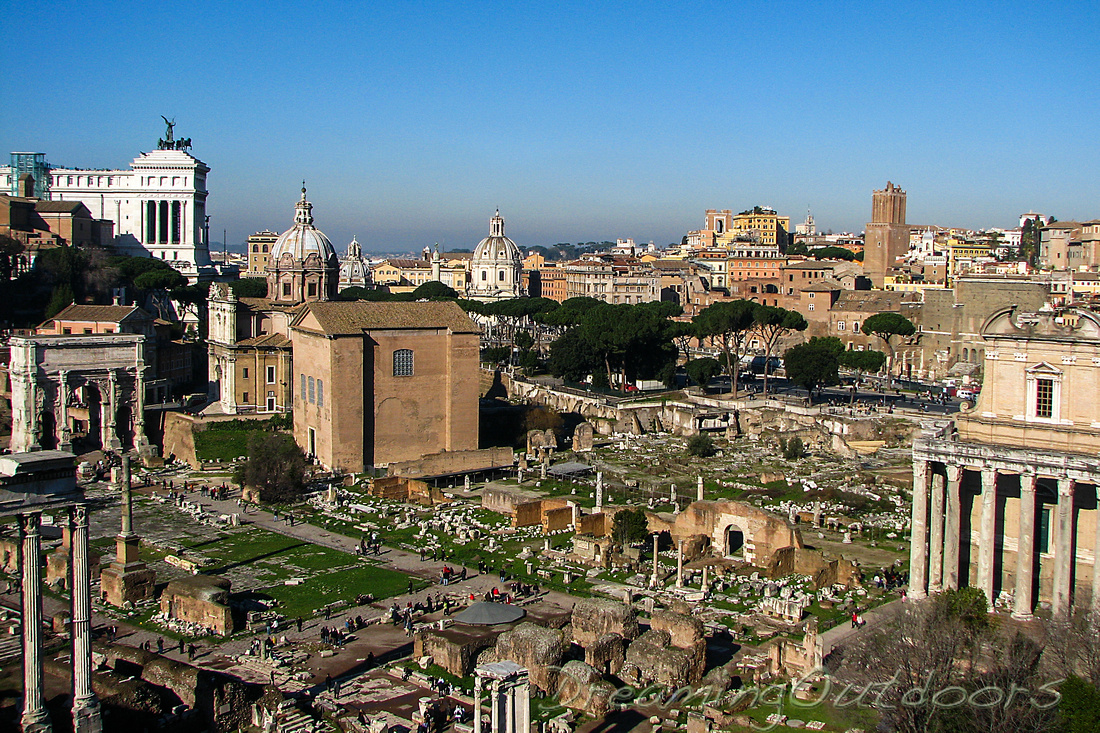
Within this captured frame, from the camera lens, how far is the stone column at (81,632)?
17562mm

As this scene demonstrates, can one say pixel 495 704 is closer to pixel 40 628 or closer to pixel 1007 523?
pixel 40 628

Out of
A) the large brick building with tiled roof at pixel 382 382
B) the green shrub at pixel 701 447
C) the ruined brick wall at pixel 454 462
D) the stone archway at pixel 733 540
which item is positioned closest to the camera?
the stone archway at pixel 733 540

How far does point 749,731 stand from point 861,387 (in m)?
50.9

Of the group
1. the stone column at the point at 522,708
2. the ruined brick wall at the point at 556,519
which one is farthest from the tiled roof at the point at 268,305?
the stone column at the point at 522,708

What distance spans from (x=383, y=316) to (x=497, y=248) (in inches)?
3007

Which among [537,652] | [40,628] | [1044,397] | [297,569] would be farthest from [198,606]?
[1044,397]

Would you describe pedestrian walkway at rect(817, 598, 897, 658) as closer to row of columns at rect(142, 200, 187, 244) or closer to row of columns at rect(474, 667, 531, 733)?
row of columns at rect(474, 667, 531, 733)

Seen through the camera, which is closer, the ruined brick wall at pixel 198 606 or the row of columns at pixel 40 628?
the row of columns at pixel 40 628

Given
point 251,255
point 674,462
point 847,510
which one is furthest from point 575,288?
point 847,510

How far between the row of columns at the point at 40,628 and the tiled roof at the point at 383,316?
88.5ft

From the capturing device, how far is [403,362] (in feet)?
153

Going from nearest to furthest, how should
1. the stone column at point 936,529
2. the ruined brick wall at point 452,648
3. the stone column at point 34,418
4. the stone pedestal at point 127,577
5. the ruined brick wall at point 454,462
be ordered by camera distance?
the ruined brick wall at point 452,648, the stone column at point 936,529, the stone pedestal at point 127,577, the ruined brick wall at point 454,462, the stone column at point 34,418

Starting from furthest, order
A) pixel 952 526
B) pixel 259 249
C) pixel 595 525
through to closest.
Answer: pixel 259 249
pixel 595 525
pixel 952 526

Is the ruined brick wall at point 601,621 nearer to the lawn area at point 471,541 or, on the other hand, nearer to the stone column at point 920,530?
the lawn area at point 471,541
